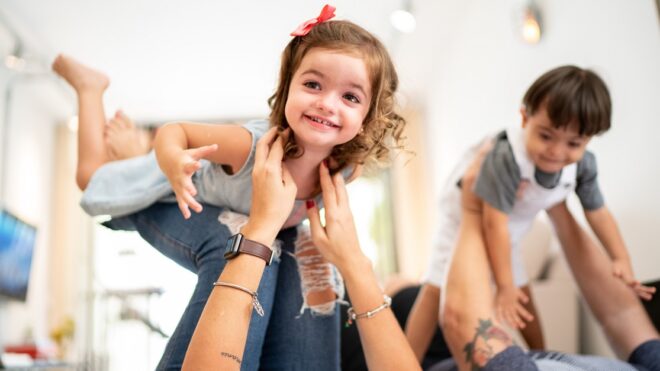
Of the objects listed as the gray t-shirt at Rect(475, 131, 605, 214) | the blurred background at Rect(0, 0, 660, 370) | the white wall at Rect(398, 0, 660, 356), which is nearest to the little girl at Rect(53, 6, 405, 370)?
the blurred background at Rect(0, 0, 660, 370)

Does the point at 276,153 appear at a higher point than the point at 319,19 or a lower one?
lower

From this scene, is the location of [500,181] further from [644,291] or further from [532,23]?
[532,23]

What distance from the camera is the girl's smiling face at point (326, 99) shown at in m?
1.28

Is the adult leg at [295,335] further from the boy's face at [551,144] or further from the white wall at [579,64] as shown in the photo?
the white wall at [579,64]

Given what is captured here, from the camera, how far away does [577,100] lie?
1732mm

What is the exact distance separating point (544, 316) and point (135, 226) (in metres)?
1.73

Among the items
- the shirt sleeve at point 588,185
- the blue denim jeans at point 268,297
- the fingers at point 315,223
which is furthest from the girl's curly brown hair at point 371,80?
the shirt sleeve at point 588,185

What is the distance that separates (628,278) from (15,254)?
425 cm

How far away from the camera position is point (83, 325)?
21.0 feet

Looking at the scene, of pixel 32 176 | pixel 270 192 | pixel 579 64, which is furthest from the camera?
pixel 32 176

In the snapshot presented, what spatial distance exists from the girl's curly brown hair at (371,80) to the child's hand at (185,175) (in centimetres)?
25

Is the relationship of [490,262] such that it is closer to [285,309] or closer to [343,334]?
[343,334]

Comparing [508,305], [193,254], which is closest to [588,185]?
[508,305]

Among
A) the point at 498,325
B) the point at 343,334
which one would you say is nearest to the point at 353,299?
the point at 498,325
